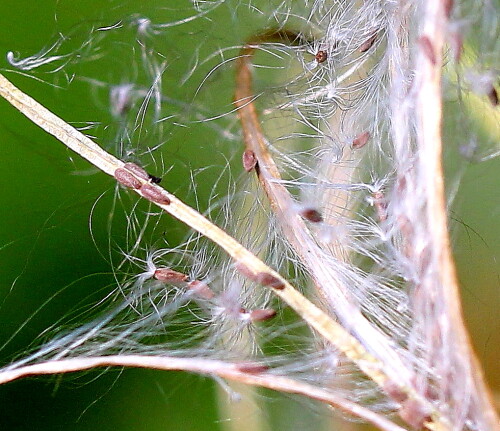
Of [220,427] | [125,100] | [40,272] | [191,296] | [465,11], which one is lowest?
[220,427]

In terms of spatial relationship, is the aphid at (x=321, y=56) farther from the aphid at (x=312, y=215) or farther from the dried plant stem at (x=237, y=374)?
the dried plant stem at (x=237, y=374)

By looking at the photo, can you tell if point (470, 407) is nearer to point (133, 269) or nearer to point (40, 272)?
point (133, 269)

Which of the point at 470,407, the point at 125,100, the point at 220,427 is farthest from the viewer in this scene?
the point at 220,427

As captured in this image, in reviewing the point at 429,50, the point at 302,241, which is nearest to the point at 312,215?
the point at 302,241

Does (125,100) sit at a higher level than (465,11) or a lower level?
lower

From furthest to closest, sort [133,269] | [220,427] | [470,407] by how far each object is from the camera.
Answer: [220,427] → [133,269] → [470,407]

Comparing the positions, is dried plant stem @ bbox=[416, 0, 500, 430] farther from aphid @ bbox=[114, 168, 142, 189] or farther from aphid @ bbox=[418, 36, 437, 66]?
aphid @ bbox=[114, 168, 142, 189]

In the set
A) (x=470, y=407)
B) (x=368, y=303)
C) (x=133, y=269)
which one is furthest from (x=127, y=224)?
(x=470, y=407)

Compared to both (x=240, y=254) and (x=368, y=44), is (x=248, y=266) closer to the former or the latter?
(x=240, y=254)
